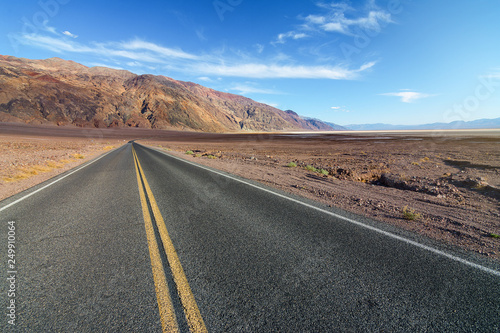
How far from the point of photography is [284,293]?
8.33 feet

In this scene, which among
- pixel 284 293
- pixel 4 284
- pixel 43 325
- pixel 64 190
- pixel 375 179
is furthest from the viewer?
pixel 375 179

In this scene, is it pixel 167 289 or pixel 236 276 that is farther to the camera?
pixel 236 276

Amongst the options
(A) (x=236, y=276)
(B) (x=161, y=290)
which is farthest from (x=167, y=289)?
(A) (x=236, y=276)

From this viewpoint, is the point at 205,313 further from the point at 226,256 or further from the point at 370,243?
the point at 370,243

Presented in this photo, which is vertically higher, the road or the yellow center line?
the yellow center line

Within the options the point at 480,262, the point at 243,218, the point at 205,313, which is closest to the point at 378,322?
the point at 205,313

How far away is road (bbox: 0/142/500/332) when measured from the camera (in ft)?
7.14

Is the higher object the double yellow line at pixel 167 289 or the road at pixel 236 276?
the double yellow line at pixel 167 289

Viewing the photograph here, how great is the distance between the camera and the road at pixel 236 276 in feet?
7.14

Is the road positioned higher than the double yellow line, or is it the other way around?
the double yellow line

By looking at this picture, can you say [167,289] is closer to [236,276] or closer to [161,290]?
[161,290]

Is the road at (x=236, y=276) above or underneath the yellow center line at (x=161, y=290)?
underneath

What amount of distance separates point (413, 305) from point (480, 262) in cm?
175

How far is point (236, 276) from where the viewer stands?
287 cm
